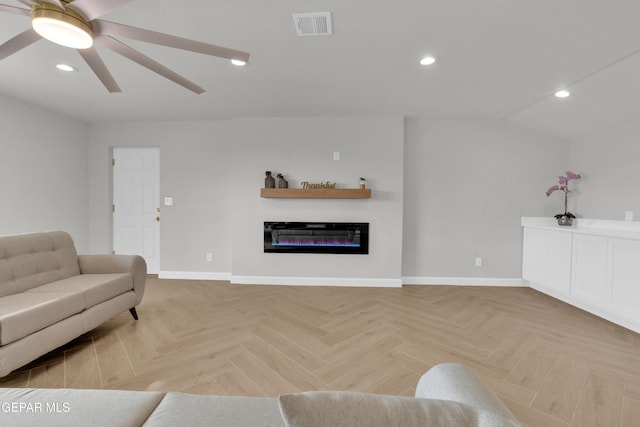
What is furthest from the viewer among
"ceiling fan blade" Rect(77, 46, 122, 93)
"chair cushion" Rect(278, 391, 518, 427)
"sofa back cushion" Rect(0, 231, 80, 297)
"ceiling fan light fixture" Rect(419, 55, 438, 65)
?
"ceiling fan light fixture" Rect(419, 55, 438, 65)

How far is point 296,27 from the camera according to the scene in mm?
1926

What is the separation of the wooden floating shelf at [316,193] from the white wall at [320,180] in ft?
0.54

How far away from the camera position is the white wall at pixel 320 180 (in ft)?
12.7

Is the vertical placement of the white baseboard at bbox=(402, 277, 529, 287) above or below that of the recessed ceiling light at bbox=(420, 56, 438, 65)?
below

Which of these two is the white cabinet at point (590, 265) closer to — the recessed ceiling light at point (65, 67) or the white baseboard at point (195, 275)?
the white baseboard at point (195, 275)

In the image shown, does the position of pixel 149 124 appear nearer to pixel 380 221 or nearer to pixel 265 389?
pixel 380 221

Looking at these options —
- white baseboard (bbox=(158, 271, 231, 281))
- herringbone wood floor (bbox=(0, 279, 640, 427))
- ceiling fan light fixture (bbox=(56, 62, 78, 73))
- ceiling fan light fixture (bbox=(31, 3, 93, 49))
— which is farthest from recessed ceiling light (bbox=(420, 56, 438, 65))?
white baseboard (bbox=(158, 271, 231, 281))

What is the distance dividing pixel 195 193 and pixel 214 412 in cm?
386

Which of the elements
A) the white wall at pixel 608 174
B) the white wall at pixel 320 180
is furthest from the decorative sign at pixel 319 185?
the white wall at pixel 608 174

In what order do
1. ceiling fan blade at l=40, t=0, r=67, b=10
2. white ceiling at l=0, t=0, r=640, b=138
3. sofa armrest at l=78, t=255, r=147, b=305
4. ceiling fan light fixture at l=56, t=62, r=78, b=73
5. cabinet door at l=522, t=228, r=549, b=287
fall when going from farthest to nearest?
cabinet door at l=522, t=228, r=549, b=287
sofa armrest at l=78, t=255, r=147, b=305
ceiling fan light fixture at l=56, t=62, r=78, b=73
white ceiling at l=0, t=0, r=640, b=138
ceiling fan blade at l=40, t=0, r=67, b=10

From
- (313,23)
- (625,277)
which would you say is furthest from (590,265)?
(313,23)

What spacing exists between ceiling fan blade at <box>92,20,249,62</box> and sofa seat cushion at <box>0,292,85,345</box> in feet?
5.87

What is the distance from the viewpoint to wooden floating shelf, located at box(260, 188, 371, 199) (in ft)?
12.2

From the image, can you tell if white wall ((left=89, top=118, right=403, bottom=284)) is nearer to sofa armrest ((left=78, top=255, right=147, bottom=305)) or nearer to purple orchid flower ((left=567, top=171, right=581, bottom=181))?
sofa armrest ((left=78, top=255, right=147, bottom=305))
